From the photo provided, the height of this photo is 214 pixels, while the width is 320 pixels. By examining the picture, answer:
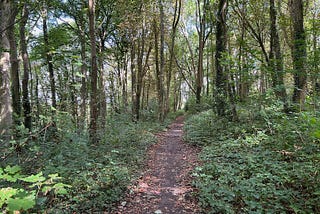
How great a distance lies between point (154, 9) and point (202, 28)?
22.8ft

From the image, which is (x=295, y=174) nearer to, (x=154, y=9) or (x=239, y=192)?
(x=239, y=192)

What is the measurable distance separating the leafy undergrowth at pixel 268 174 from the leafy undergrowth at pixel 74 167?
197 cm

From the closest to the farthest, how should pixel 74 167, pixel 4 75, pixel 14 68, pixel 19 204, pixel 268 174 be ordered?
pixel 19 204, pixel 268 174, pixel 74 167, pixel 4 75, pixel 14 68

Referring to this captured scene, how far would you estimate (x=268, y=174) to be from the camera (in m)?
4.30

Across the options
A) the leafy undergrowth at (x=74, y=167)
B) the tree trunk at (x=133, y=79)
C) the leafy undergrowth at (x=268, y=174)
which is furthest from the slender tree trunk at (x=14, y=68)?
the tree trunk at (x=133, y=79)

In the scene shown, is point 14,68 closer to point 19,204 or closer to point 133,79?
point 133,79

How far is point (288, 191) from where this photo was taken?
3756 mm

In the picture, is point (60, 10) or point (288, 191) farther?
point (60, 10)

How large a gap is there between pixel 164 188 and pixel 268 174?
244 centimetres

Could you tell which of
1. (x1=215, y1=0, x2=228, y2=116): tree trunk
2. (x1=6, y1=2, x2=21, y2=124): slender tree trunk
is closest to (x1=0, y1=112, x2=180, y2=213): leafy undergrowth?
(x1=6, y1=2, x2=21, y2=124): slender tree trunk

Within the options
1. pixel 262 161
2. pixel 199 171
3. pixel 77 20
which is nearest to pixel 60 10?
pixel 77 20

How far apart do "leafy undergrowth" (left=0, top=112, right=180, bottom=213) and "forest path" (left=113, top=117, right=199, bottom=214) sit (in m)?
0.32

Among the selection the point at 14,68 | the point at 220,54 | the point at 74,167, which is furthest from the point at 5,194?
the point at 220,54

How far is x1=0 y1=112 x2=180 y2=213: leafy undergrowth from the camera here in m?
3.96
